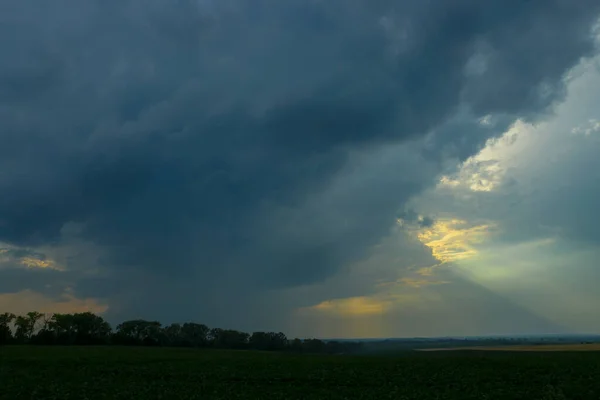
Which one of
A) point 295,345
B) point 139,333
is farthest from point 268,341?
point 139,333

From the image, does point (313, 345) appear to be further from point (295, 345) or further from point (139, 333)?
point (139, 333)

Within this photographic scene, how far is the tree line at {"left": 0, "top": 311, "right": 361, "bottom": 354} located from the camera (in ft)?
469

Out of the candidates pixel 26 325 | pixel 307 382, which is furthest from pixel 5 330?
pixel 307 382

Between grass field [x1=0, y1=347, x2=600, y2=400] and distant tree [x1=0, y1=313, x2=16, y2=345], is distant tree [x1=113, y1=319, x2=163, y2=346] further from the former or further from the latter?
grass field [x1=0, y1=347, x2=600, y2=400]

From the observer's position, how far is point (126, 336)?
14975cm

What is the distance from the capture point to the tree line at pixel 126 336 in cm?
14288

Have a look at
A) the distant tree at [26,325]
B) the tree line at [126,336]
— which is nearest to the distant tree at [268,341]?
the tree line at [126,336]

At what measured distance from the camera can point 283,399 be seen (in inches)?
1389

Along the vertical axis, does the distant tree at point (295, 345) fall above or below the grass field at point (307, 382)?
below

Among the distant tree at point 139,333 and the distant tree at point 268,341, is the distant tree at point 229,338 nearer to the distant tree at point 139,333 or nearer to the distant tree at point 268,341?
the distant tree at point 268,341

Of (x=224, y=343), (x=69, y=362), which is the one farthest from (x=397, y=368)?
(x=224, y=343)

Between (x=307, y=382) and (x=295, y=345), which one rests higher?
(x=307, y=382)

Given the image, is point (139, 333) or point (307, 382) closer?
point (307, 382)

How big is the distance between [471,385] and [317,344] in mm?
132452
